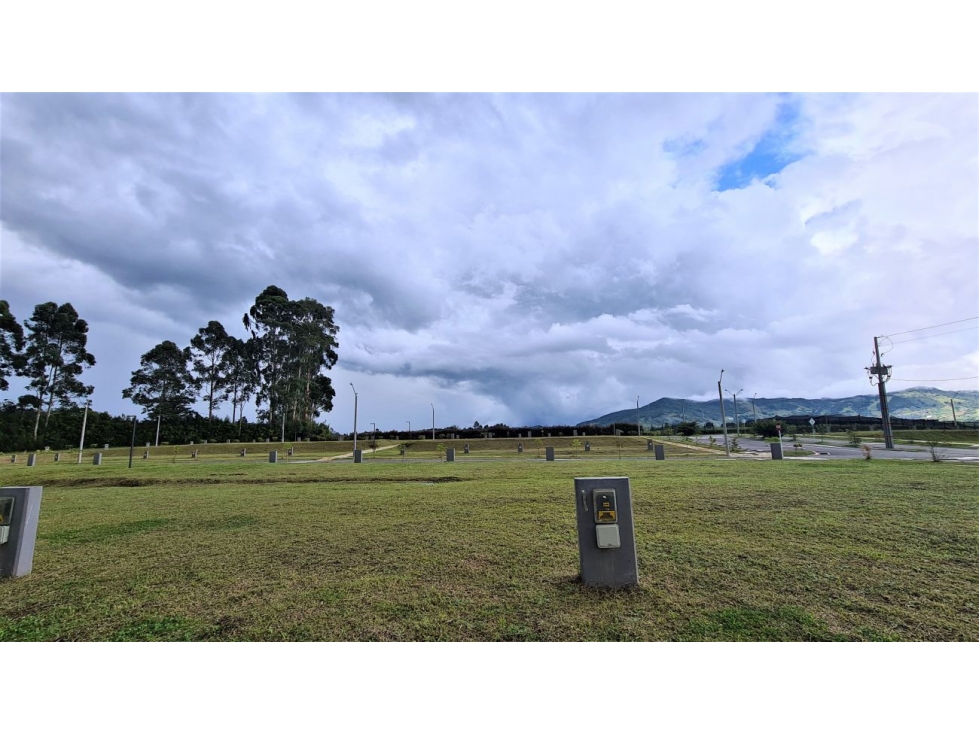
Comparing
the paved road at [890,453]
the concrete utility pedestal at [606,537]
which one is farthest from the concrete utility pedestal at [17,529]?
the paved road at [890,453]

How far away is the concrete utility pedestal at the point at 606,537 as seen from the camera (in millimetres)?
4422

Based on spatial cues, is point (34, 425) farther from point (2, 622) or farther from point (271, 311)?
point (2, 622)

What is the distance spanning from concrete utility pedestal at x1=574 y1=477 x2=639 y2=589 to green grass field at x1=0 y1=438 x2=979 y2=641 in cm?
19

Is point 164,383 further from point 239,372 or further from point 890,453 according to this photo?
point 890,453

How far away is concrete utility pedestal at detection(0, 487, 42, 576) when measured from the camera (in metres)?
5.30

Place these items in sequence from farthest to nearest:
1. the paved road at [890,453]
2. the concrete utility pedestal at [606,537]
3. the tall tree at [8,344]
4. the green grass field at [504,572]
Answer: the tall tree at [8,344], the paved road at [890,453], the concrete utility pedestal at [606,537], the green grass field at [504,572]

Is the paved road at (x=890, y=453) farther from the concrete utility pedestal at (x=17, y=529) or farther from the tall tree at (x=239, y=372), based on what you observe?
the tall tree at (x=239, y=372)

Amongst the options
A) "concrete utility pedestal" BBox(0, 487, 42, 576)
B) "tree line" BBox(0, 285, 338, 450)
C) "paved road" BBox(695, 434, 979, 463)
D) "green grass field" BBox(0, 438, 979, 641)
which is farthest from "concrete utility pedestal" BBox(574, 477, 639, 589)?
"tree line" BBox(0, 285, 338, 450)

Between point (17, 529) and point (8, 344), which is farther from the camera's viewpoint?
point (8, 344)

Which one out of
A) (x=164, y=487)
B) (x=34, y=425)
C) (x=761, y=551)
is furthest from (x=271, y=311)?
(x=761, y=551)

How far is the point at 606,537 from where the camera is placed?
14.6 feet

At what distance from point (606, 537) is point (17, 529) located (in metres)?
6.68

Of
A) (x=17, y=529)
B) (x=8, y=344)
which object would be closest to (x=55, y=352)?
(x=8, y=344)

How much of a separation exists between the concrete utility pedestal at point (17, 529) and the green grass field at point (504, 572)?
0.28 metres
